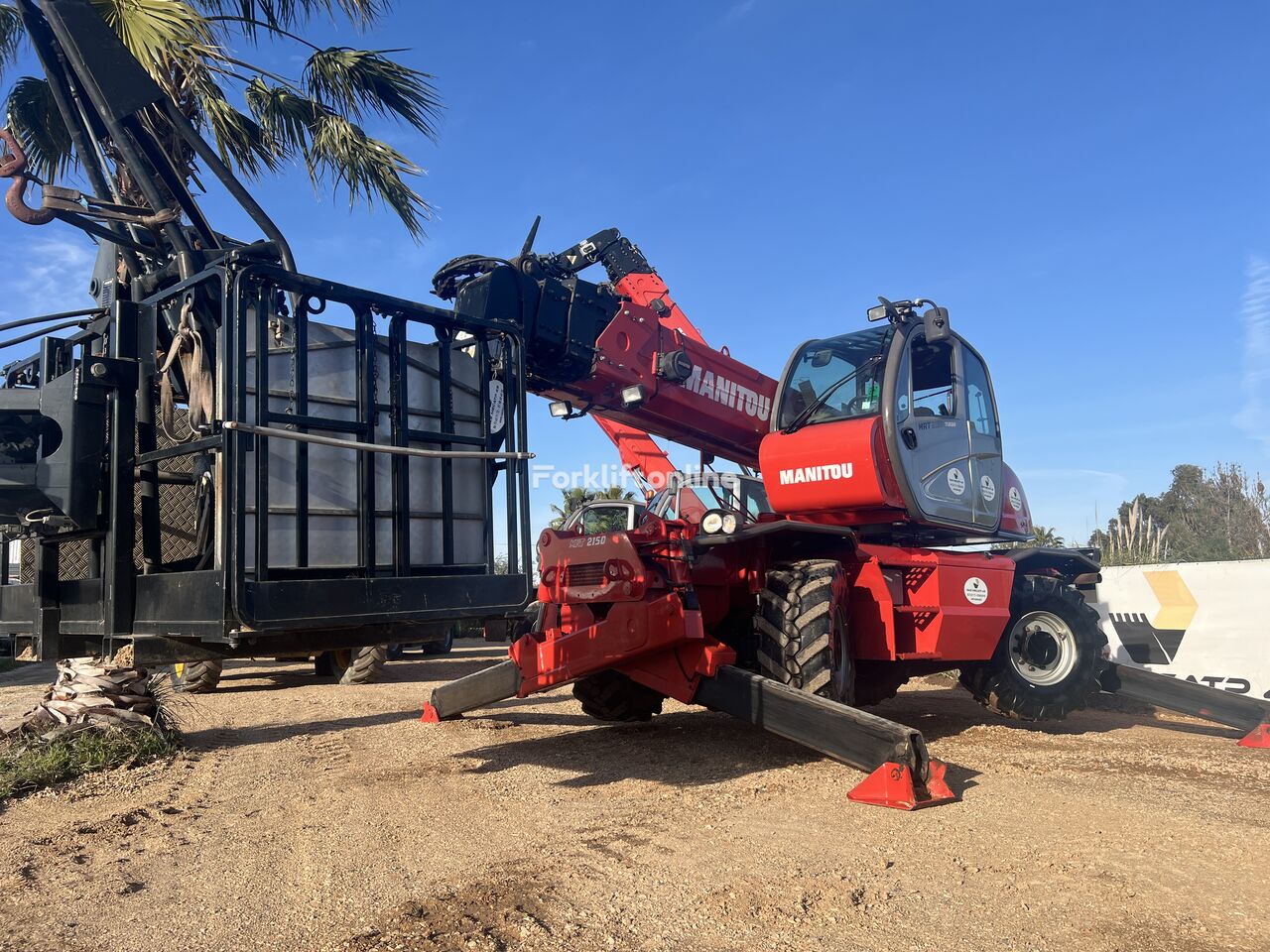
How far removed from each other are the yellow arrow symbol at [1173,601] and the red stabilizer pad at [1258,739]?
8.00 ft

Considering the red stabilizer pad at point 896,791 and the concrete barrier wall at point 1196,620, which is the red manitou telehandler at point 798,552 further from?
the concrete barrier wall at point 1196,620

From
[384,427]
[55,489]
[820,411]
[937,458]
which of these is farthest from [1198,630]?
[55,489]

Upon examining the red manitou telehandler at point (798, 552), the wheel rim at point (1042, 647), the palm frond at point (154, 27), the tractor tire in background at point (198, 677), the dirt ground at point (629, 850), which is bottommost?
the dirt ground at point (629, 850)

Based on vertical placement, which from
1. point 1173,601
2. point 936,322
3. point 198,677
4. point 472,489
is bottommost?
point 198,677

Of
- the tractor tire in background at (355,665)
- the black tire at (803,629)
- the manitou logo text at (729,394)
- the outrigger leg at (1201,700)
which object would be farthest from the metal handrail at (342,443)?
the tractor tire in background at (355,665)

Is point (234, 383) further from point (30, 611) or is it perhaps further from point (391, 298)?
point (30, 611)

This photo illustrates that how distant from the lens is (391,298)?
4.52m

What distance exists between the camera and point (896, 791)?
4996 mm

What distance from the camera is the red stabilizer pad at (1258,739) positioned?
7344mm

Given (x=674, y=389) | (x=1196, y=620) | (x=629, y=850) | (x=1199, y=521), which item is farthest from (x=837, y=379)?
(x=1199, y=521)

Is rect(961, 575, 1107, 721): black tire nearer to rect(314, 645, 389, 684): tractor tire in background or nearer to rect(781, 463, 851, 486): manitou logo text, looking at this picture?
rect(781, 463, 851, 486): manitou logo text

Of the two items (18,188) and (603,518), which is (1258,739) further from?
(18,188)

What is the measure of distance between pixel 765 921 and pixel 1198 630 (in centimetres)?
815

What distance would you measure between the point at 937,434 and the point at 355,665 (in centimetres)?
703
